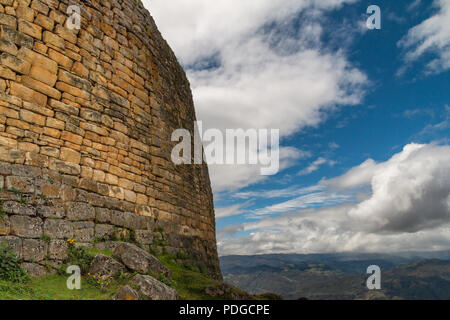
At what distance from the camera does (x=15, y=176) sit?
5.98 m

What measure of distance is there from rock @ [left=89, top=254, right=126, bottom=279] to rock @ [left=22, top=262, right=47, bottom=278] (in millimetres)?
819

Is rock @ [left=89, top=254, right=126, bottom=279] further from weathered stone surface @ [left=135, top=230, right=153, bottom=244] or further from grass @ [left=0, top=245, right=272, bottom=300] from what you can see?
weathered stone surface @ [left=135, top=230, right=153, bottom=244]

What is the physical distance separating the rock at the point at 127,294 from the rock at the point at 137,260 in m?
1.16

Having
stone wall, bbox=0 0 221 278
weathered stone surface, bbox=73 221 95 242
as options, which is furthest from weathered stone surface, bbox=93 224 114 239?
weathered stone surface, bbox=73 221 95 242

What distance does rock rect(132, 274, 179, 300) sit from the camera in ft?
17.9

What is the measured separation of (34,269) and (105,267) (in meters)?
1.19

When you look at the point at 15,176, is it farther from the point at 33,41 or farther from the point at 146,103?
the point at 146,103

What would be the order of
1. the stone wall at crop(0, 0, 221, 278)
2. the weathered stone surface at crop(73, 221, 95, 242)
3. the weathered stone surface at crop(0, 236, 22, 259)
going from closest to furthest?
the weathered stone surface at crop(0, 236, 22, 259), the stone wall at crop(0, 0, 221, 278), the weathered stone surface at crop(73, 221, 95, 242)

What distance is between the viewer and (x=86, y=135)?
7.62 metres

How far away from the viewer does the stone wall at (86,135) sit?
6.12 m

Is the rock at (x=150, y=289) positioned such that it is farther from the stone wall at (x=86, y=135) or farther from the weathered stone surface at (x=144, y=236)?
the weathered stone surface at (x=144, y=236)

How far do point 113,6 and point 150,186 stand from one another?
220 inches
